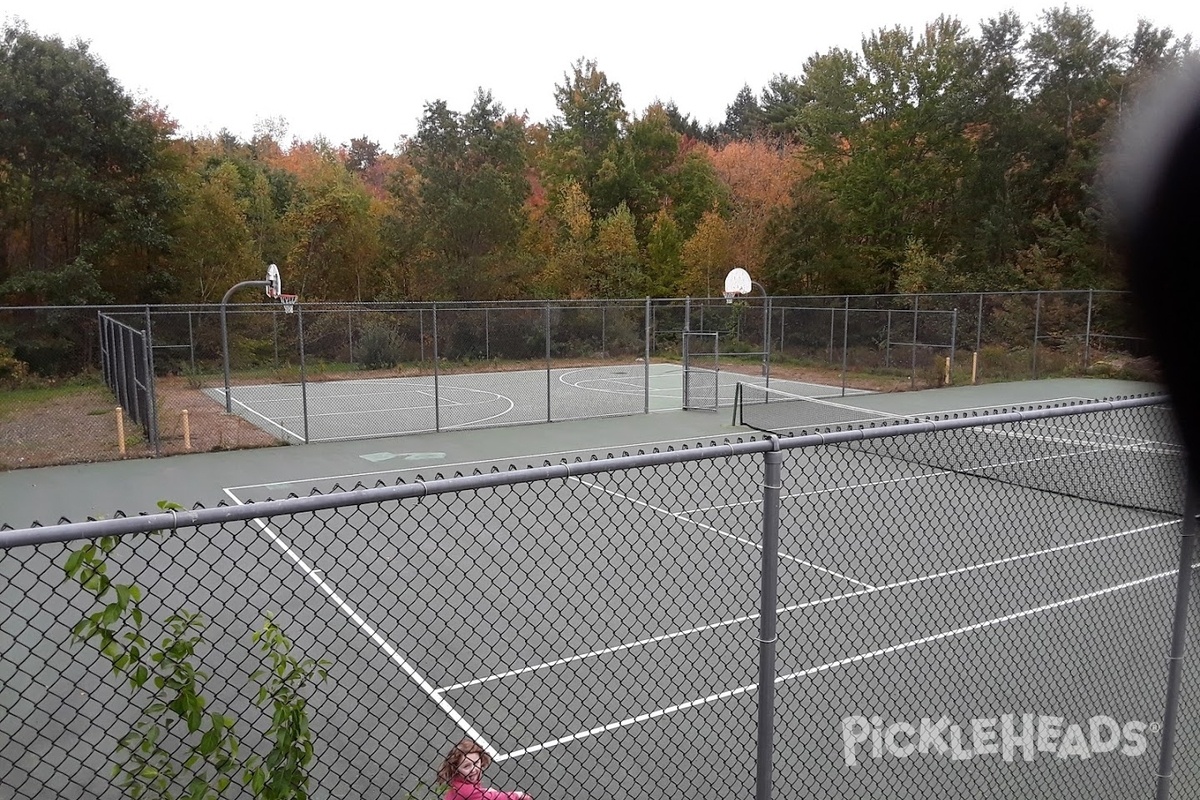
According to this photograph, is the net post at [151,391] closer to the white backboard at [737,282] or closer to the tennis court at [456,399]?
the tennis court at [456,399]

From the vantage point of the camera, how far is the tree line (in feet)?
95.5

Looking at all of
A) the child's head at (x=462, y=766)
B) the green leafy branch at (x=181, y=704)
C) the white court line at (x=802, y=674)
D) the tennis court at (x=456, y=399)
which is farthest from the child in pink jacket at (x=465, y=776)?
the tennis court at (x=456, y=399)

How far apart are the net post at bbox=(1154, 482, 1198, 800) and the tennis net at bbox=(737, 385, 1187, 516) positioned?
61 centimetres

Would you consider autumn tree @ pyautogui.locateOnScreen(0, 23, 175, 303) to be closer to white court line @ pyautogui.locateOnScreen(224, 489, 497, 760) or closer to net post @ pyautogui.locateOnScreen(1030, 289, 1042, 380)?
white court line @ pyautogui.locateOnScreen(224, 489, 497, 760)

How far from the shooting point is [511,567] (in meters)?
9.27

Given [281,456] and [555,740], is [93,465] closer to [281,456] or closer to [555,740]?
[281,456]

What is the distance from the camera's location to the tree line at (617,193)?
2911 cm

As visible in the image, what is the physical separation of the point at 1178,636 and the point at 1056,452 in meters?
10.9

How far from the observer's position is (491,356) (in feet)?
94.3

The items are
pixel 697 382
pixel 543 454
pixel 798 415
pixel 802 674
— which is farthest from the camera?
pixel 697 382

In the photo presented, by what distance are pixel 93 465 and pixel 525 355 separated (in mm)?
16783

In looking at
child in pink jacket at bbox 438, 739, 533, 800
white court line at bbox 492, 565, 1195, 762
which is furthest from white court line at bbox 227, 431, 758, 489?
child in pink jacket at bbox 438, 739, 533, 800

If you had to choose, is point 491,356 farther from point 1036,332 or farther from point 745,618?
point 745,618

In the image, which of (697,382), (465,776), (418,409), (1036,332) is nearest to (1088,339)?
(1036,332)
